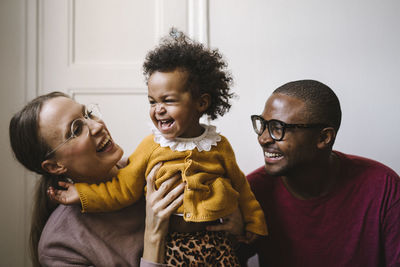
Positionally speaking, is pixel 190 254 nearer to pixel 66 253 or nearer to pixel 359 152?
pixel 66 253

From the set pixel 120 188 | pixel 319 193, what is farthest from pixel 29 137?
pixel 319 193

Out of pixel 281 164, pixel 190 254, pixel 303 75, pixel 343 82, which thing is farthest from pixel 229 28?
pixel 190 254

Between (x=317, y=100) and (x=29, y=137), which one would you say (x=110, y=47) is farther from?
(x=317, y=100)

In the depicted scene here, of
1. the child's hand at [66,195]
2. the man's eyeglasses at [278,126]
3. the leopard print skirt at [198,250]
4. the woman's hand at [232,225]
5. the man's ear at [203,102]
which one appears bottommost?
the leopard print skirt at [198,250]

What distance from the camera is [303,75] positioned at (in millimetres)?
2340

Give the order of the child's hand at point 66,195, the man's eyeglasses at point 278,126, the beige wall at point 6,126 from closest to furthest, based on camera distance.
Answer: the child's hand at point 66,195, the man's eyeglasses at point 278,126, the beige wall at point 6,126

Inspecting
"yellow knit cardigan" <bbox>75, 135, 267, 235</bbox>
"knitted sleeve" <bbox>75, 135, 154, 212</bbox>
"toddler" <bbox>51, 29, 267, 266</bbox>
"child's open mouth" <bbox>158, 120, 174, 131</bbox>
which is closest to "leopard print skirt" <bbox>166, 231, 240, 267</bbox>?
"toddler" <bbox>51, 29, 267, 266</bbox>

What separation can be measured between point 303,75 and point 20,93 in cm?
218


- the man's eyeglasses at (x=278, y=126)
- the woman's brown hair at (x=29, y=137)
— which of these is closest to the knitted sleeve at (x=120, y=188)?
the woman's brown hair at (x=29, y=137)

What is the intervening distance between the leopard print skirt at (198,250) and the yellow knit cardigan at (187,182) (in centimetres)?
12

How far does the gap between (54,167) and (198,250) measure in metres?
0.75

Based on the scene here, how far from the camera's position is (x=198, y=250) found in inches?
50.3

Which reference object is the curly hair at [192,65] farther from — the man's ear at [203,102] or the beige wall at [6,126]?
the beige wall at [6,126]

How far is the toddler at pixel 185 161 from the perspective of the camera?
1.27 meters
